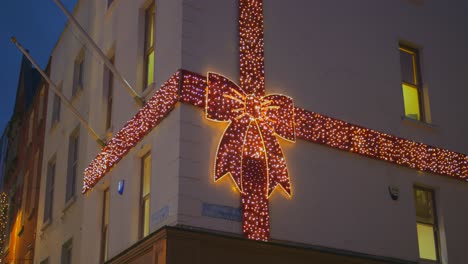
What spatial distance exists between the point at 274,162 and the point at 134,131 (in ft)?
9.65

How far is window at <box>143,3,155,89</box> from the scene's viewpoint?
574 inches

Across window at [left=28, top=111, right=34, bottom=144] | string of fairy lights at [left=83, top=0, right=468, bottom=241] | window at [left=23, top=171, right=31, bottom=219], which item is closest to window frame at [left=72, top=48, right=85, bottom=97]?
window at [left=23, top=171, right=31, bottom=219]

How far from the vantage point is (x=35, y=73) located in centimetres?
3394

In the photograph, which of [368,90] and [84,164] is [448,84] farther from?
[84,164]

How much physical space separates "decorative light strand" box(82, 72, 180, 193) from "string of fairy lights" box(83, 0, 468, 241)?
2cm

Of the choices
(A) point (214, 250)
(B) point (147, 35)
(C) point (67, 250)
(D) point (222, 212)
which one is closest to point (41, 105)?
(C) point (67, 250)

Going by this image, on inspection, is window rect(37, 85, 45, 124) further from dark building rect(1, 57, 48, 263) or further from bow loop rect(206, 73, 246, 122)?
bow loop rect(206, 73, 246, 122)

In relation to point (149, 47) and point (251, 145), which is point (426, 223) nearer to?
point (251, 145)

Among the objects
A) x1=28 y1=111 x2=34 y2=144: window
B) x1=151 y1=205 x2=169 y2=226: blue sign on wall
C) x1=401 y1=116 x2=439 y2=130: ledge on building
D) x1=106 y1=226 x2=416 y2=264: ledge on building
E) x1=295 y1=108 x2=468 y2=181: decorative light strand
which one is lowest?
x1=106 y1=226 x2=416 y2=264: ledge on building

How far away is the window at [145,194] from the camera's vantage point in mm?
13536

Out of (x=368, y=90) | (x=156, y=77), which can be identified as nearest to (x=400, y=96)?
(x=368, y=90)

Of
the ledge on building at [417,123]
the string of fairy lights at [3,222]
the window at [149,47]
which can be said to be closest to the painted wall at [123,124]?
the window at [149,47]

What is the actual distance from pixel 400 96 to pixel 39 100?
50.0ft

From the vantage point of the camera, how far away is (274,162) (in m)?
13.0
